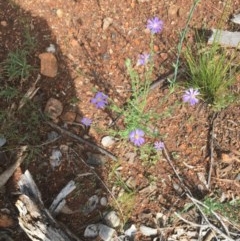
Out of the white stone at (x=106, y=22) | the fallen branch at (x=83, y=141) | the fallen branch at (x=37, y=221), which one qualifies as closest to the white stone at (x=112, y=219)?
the fallen branch at (x=37, y=221)

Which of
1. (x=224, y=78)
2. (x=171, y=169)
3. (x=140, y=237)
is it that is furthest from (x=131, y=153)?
(x=224, y=78)

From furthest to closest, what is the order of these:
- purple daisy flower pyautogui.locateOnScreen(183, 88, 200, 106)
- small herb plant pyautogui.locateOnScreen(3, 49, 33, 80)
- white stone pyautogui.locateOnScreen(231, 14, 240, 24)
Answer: white stone pyautogui.locateOnScreen(231, 14, 240, 24) → small herb plant pyautogui.locateOnScreen(3, 49, 33, 80) → purple daisy flower pyautogui.locateOnScreen(183, 88, 200, 106)

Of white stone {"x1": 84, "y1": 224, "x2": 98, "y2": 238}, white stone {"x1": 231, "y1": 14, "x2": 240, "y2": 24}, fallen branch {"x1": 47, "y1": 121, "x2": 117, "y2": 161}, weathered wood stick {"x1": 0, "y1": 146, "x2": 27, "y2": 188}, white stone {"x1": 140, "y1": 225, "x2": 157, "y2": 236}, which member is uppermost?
white stone {"x1": 231, "y1": 14, "x2": 240, "y2": 24}

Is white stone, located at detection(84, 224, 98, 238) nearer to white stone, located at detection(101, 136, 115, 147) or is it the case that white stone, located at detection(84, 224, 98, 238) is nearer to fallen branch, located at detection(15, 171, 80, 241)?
fallen branch, located at detection(15, 171, 80, 241)

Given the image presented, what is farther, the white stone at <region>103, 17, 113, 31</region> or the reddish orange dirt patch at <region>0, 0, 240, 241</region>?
the white stone at <region>103, 17, 113, 31</region>

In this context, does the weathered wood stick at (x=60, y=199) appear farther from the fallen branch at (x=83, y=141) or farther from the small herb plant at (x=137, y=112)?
the small herb plant at (x=137, y=112)

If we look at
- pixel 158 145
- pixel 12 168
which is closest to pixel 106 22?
pixel 158 145

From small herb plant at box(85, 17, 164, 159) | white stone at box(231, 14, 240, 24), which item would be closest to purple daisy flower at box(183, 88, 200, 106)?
small herb plant at box(85, 17, 164, 159)
